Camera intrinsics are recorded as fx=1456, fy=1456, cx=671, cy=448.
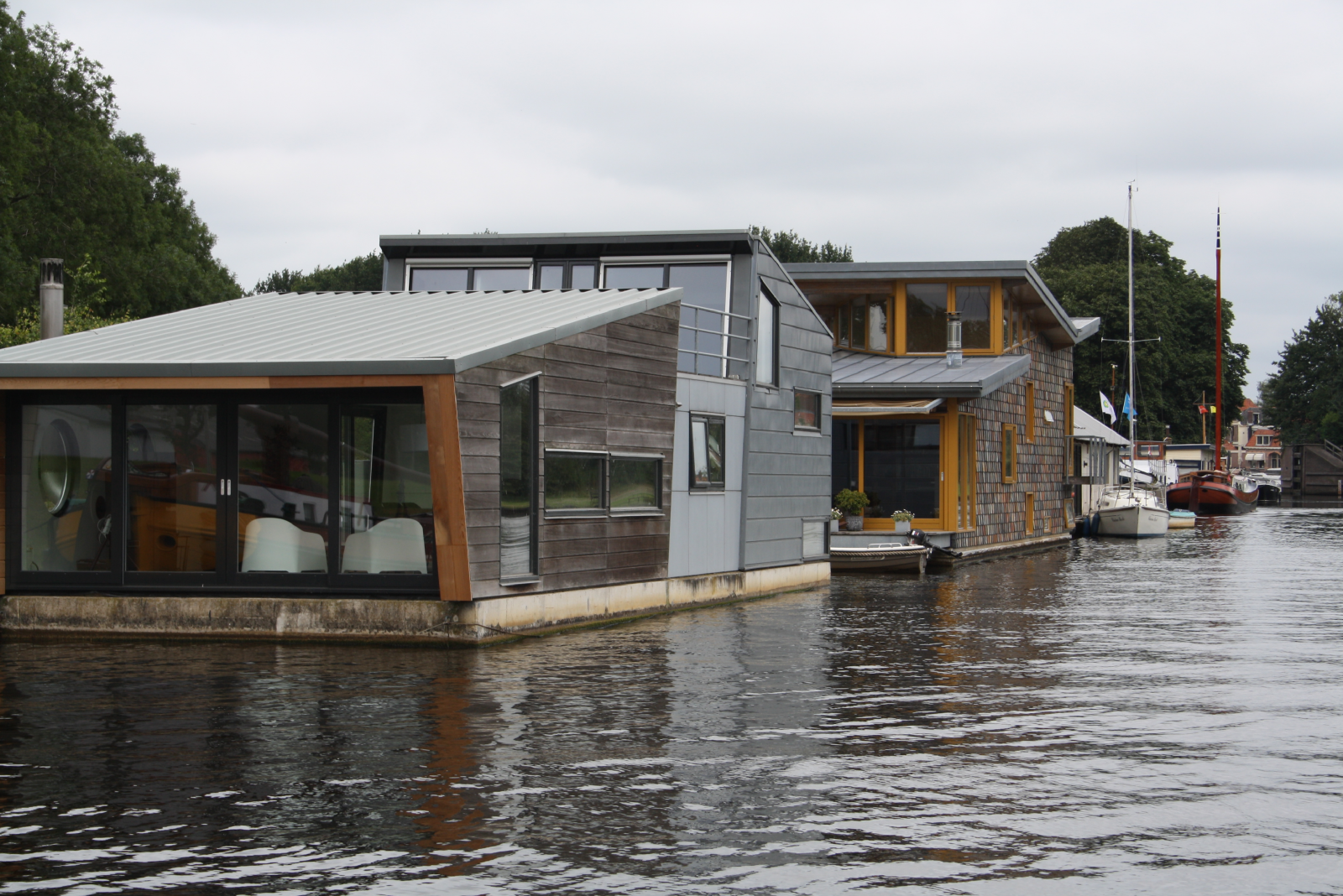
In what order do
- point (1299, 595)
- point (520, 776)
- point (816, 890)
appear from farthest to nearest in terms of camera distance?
point (1299, 595) < point (520, 776) < point (816, 890)

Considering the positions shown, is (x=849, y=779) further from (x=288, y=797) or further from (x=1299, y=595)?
(x=1299, y=595)

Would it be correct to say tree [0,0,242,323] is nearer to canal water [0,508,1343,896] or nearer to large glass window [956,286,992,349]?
large glass window [956,286,992,349]

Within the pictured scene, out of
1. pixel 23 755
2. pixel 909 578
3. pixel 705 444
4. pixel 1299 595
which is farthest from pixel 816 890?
pixel 909 578

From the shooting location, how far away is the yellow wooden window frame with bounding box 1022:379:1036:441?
40.6 m

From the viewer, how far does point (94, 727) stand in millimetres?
10711

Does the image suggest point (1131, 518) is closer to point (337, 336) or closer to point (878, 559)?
point (878, 559)

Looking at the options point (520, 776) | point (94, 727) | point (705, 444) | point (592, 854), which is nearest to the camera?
point (592, 854)

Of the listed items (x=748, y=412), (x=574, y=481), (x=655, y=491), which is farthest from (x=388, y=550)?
(x=748, y=412)

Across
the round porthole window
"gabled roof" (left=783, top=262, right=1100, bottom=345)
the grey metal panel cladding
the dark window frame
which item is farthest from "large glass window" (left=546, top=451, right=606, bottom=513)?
"gabled roof" (left=783, top=262, right=1100, bottom=345)

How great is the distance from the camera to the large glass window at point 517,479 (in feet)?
51.9

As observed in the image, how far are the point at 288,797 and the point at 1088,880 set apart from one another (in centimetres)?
452

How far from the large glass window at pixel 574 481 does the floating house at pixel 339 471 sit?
0.03 meters

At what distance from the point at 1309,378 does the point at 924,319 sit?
90945mm

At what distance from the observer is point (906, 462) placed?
109 feet
